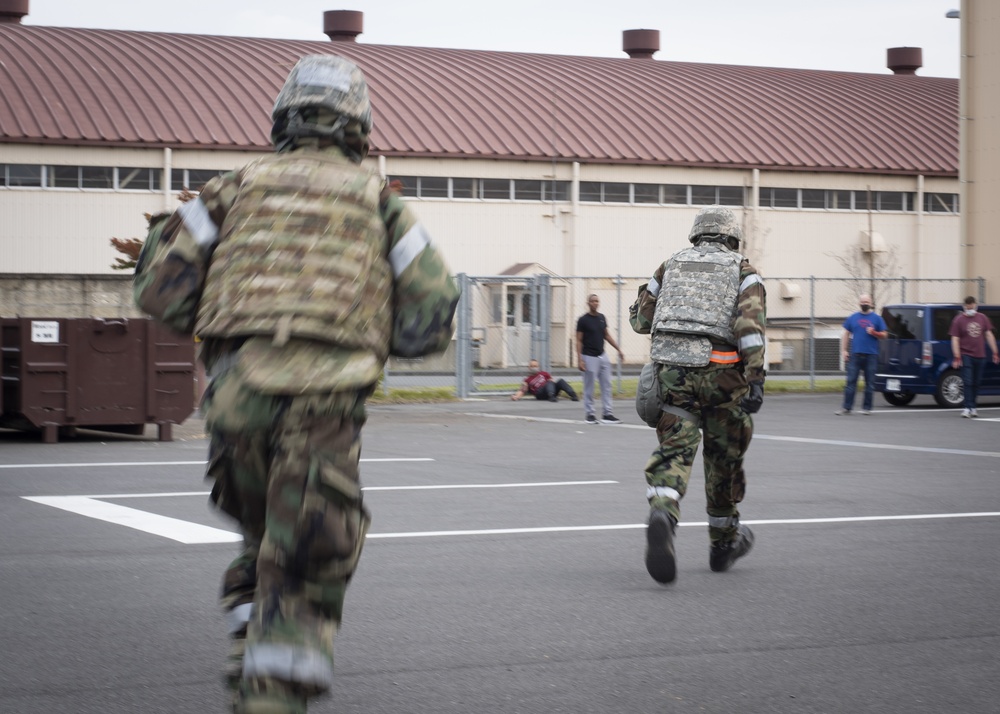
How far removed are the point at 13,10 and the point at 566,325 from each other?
74.8ft

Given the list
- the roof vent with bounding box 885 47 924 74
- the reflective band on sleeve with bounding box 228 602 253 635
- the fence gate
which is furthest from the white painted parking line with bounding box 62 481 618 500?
the roof vent with bounding box 885 47 924 74

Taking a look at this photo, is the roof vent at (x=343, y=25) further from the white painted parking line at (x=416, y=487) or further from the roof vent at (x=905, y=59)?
the white painted parking line at (x=416, y=487)

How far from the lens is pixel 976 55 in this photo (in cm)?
2866

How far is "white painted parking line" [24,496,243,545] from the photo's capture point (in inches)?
319

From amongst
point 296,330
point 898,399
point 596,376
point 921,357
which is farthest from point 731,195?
point 296,330

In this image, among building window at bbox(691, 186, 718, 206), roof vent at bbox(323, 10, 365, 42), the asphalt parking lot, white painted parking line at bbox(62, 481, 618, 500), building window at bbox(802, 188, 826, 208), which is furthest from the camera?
roof vent at bbox(323, 10, 365, 42)

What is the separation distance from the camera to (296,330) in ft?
11.1

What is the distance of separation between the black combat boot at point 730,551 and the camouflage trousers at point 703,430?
255mm

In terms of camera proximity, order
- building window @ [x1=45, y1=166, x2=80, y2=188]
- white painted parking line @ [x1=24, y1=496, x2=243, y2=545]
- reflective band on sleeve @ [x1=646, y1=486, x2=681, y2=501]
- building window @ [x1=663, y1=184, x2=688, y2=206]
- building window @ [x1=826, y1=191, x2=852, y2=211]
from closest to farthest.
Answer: reflective band on sleeve @ [x1=646, y1=486, x2=681, y2=501] → white painted parking line @ [x1=24, y1=496, x2=243, y2=545] → building window @ [x1=45, y1=166, x2=80, y2=188] → building window @ [x1=663, y1=184, x2=688, y2=206] → building window @ [x1=826, y1=191, x2=852, y2=211]

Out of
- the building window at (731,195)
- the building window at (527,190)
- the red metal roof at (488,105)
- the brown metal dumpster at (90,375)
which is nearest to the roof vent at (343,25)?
the red metal roof at (488,105)

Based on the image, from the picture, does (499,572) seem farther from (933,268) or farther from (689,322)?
(933,268)

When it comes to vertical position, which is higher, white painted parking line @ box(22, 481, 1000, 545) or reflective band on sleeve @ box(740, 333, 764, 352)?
reflective band on sleeve @ box(740, 333, 764, 352)

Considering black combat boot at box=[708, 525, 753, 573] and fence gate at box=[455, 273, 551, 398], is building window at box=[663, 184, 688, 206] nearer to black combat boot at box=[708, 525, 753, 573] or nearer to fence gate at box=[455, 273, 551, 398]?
fence gate at box=[455, 273, 551, 398]

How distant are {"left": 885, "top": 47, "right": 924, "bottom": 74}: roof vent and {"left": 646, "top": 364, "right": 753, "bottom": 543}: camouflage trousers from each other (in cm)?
5301
